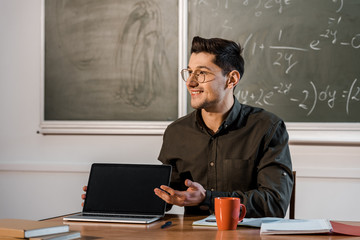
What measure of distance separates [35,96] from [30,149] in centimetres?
35

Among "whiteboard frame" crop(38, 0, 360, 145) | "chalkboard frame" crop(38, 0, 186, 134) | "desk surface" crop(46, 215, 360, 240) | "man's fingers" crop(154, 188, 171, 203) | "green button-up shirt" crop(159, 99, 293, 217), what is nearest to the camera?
"desk surface" crop(46, 215, 360, 240)

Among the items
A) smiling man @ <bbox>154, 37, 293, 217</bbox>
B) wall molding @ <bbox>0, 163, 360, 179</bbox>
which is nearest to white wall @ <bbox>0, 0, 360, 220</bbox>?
wall molding @ <bbox>0, 163, 360, 179</bbox>

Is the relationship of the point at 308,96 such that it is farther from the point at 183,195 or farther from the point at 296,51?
the point at 183,195

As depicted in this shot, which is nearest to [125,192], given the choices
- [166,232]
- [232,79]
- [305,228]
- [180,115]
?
[166,232]

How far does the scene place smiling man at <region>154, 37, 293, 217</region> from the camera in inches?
79.2

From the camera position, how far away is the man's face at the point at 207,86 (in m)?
2.16

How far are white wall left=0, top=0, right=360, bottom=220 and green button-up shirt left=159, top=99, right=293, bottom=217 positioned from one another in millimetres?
986

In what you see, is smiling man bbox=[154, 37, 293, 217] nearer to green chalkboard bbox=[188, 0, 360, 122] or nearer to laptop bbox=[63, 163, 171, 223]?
laptop bbox=[63, 163, 171, 223]

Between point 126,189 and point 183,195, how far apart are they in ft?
0.78

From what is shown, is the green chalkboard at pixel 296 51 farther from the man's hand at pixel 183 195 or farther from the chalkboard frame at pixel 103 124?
the man's hand at pixel 183 195

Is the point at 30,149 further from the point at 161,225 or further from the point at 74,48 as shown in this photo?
the point at 161,225

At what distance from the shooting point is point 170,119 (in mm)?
3170

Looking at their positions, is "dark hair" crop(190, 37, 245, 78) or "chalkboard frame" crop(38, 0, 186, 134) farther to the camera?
"chalkboard frame" crop(38, 0, 186, 134)

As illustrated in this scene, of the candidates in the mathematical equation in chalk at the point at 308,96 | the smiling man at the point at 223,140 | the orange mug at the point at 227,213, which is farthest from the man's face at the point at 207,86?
the mathematical equation in chalk at the point at 308,96
